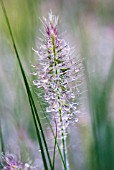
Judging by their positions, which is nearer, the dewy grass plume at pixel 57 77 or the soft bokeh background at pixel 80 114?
the dewy grass plume at pixel 57 77

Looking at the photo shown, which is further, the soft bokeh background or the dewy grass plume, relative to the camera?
the soft bokeh background

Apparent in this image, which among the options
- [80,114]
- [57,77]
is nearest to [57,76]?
[57,77]

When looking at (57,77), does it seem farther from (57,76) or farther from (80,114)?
(80,114)

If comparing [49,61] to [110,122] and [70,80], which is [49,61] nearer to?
[70,80]

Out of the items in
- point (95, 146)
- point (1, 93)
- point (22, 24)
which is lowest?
point (95, 146)

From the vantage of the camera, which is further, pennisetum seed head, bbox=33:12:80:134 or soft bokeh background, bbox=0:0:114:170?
soft bokeh background, bbox=0:0:114:170

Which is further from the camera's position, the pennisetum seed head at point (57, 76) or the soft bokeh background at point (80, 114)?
the soft bokeh background at point (80, 114)

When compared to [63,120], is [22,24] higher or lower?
higher

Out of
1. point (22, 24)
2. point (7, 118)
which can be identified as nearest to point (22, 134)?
point (7, 118)
